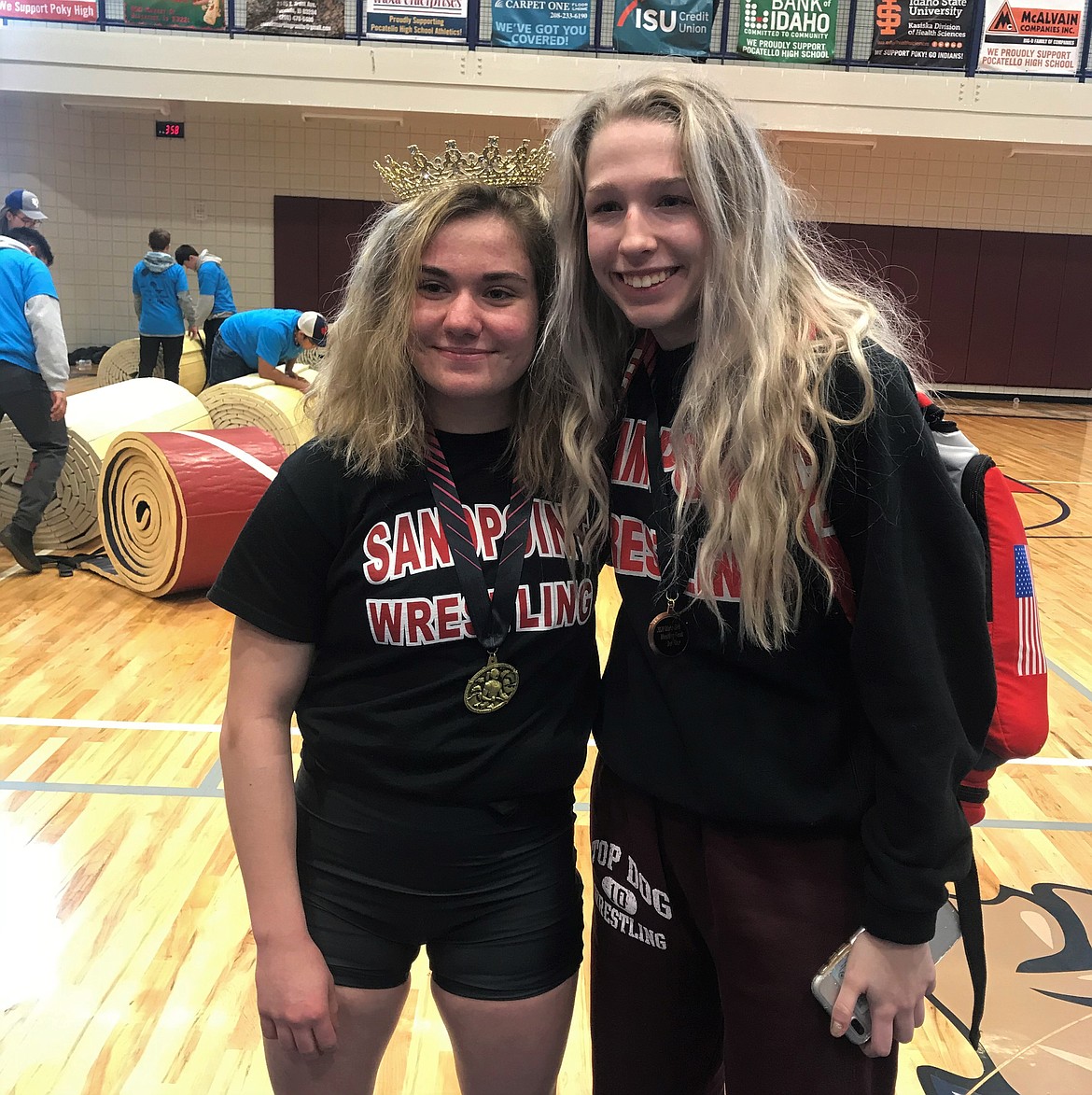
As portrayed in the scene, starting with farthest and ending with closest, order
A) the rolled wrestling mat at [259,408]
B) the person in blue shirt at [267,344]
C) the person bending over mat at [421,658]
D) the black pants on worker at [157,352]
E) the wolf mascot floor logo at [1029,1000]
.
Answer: the black pants on worker at [157,352]
the person in blue shirt at [267,344]
the rolled wrestling mat at [259,408]
the wolf mascot floor logo at [1029,1000]
the person bending over mat at [421,658]

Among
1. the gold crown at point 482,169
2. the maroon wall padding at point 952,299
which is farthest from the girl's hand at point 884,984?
the maroon wall padding at point 952,299

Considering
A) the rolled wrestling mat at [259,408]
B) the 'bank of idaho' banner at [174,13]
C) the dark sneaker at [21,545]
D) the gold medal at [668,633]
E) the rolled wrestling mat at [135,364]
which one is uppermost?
the 'bank of idaho' banner at [174,13]

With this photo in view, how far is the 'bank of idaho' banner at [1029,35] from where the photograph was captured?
36.0ft

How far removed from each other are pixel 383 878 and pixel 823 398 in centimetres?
91

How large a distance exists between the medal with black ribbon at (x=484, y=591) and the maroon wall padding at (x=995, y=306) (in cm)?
1521

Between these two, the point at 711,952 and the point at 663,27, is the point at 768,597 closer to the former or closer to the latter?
the point at 711,952

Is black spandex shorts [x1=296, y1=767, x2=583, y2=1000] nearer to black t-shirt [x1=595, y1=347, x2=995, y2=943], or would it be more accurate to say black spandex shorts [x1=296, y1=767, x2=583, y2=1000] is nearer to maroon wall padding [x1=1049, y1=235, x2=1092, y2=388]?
black t-shirt [x1=595, y1=347, x2=995, y2=943]

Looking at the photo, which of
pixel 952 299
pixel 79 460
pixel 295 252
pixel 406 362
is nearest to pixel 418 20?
pixel 295 252

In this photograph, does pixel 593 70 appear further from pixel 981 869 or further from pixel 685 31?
pixel 981 869

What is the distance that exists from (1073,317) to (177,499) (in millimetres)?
14131

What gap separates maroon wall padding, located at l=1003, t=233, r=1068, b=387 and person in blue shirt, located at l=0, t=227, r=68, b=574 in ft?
44.8

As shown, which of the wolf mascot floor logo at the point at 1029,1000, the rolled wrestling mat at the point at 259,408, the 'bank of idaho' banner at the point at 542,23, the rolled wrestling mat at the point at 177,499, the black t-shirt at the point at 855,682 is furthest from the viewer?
the 'bank of idaho' banner at the point at 542,23

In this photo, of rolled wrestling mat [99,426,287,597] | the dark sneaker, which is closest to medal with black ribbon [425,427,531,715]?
rolled wrestling mat [99,426,287,597]

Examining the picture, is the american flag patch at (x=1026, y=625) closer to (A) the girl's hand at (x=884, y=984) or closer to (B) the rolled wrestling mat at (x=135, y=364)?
(A) the girl's hand at (x=884, y=984)
